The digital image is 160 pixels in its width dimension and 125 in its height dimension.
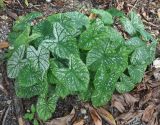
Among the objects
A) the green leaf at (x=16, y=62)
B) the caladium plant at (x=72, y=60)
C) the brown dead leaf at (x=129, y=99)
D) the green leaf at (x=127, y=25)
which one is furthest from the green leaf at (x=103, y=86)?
the green leaf at (x=16, y=62)

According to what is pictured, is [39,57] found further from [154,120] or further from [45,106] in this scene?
[154,120]

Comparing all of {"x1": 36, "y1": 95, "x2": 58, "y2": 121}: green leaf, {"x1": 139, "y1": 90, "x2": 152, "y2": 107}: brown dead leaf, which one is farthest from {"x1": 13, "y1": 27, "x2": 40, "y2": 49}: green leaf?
{"x1": 139, "y1": 90, "x2": 152, "y2": 107}: brown dead leaf

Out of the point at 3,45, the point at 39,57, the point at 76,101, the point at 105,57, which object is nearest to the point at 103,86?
the point at 105,57

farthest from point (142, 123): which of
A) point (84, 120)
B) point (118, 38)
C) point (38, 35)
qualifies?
point (38, 35)

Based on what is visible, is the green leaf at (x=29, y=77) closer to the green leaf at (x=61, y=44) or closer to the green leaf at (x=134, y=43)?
the green leaf at (x=61, y=44)

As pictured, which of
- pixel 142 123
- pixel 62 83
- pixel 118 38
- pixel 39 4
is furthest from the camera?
pixel 39 4

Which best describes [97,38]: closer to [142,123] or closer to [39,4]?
[142,123]
